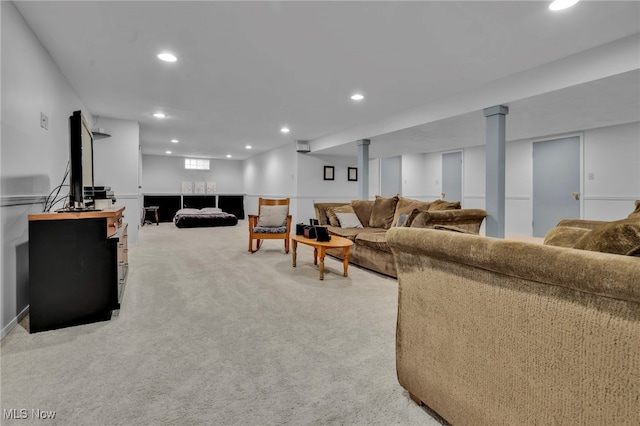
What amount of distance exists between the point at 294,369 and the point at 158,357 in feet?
2.63

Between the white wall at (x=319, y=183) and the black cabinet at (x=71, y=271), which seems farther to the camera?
the white wall at (x=319, y=183)

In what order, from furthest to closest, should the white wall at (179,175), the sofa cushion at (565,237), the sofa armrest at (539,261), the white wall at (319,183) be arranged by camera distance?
1. the white wall at (179,175)
2. the white wall at (319,183)
3. the sofa cushion at (565,237)
4. the sofa armrest at (539,261)

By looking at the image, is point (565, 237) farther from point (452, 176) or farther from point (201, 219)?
point (201, 219)

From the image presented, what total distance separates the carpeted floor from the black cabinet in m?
0.11

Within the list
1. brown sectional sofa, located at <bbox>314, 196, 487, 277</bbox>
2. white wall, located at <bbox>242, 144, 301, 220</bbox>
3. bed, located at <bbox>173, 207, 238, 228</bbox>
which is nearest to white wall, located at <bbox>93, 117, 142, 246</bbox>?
bed, located at <bbox>173, 207, 238, 228</bbox>

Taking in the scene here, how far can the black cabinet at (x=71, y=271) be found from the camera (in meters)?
2.16

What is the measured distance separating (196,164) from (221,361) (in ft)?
36.0

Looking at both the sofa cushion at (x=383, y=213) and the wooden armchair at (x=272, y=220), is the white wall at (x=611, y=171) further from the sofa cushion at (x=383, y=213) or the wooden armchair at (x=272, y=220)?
the wooden armchair at (x=272, y=220)

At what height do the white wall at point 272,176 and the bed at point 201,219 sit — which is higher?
the white wall at point 272,176

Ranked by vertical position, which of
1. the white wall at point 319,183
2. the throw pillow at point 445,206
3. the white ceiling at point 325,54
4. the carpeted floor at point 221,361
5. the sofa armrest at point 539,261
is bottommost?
the carpeted floor at point 221,361

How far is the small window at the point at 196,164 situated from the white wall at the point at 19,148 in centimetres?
862

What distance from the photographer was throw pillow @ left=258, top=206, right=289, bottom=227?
515 centimetres

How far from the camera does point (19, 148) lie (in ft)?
7.79

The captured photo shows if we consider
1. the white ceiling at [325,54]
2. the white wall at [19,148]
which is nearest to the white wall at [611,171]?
the white ceiling at [325,54]
